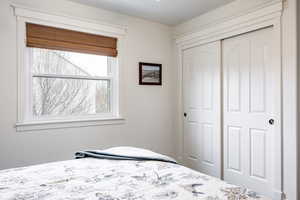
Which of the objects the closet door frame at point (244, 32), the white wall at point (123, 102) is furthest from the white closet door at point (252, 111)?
the white wall at point (123, 102)

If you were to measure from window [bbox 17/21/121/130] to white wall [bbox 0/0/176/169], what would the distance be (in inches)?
5.0

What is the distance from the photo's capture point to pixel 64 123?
8.61 feet

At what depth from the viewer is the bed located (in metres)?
1.11

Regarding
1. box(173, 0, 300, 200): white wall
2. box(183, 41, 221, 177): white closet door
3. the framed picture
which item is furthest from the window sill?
box(173, 0, 300, 200): white wall

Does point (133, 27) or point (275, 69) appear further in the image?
point (133, 27)

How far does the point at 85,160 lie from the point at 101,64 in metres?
1.57

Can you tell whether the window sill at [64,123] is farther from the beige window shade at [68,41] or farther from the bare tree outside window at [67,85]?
the beige window shade at [68,41]

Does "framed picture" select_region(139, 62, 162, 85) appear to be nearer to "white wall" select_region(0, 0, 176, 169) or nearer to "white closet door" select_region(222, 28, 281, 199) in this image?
"white wall" select_region(0, 0, 176, 169)

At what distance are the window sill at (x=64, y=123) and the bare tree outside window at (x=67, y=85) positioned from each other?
13cm

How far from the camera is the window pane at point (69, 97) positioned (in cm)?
257

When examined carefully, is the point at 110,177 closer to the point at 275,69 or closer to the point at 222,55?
the point at 275,69

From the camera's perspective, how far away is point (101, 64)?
300 cm

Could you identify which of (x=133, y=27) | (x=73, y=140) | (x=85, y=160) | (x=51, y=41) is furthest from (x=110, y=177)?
(x=133, y=27)

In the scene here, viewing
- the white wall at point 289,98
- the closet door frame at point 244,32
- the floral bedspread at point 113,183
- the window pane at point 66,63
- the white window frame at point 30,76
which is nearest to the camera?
the floral bedspread at point 113,183
